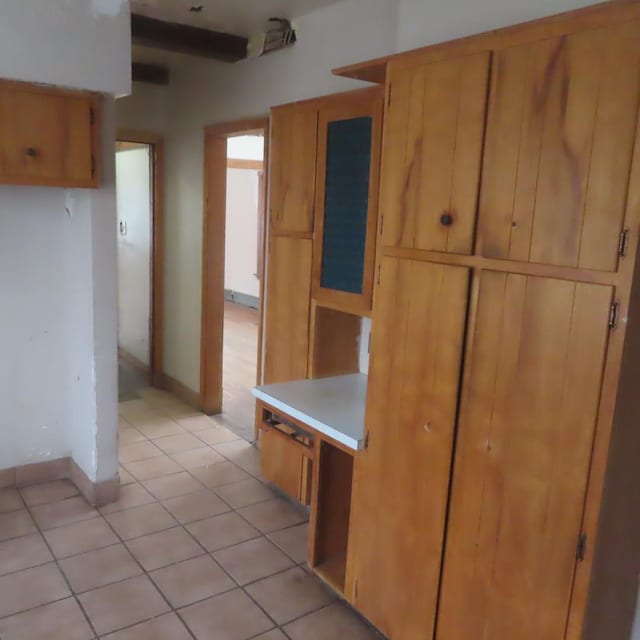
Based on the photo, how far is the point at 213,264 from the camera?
14.1 ft

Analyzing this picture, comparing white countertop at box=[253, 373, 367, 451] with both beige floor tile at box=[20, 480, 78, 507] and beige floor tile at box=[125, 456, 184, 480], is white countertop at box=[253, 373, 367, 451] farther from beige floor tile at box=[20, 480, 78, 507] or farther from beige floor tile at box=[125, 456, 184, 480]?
beige floor tile at box=[20, 480, 78, 507]

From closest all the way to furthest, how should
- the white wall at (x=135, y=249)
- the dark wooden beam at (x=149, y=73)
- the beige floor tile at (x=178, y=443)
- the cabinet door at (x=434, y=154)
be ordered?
the cabinet door at (x=434, y=154), the beige floor tile at (x=178, y=443), the dark wooden beam at (x=149, y=73), the white wall at (x=135, y=249)

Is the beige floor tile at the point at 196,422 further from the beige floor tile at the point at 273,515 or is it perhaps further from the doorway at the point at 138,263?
the beige floor tile at the point at 273,515

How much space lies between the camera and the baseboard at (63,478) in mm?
3078

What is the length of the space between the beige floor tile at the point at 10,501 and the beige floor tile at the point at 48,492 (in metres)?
0.03

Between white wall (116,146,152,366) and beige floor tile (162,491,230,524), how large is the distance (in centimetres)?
226

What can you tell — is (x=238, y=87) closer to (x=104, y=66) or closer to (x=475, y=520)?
(x=104, y=66)

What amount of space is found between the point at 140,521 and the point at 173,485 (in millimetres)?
399

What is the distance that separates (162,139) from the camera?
468cm

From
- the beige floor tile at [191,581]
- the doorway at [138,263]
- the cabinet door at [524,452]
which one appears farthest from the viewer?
the doorway at [138,263]

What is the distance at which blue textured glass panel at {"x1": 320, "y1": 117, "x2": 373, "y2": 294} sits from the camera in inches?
99.3

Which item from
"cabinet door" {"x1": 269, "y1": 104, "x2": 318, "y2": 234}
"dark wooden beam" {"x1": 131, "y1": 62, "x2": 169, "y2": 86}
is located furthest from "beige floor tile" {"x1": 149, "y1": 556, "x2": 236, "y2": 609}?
"dark wooden beam" {"x1": 131, "y1": 62, "x2": 169, "y2": 86}

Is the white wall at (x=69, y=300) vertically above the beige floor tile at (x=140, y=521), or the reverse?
the white wall at (x=69, y=300)

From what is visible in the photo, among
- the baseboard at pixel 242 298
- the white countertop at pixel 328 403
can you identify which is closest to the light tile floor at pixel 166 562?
the white countertop at pixel 328 403
